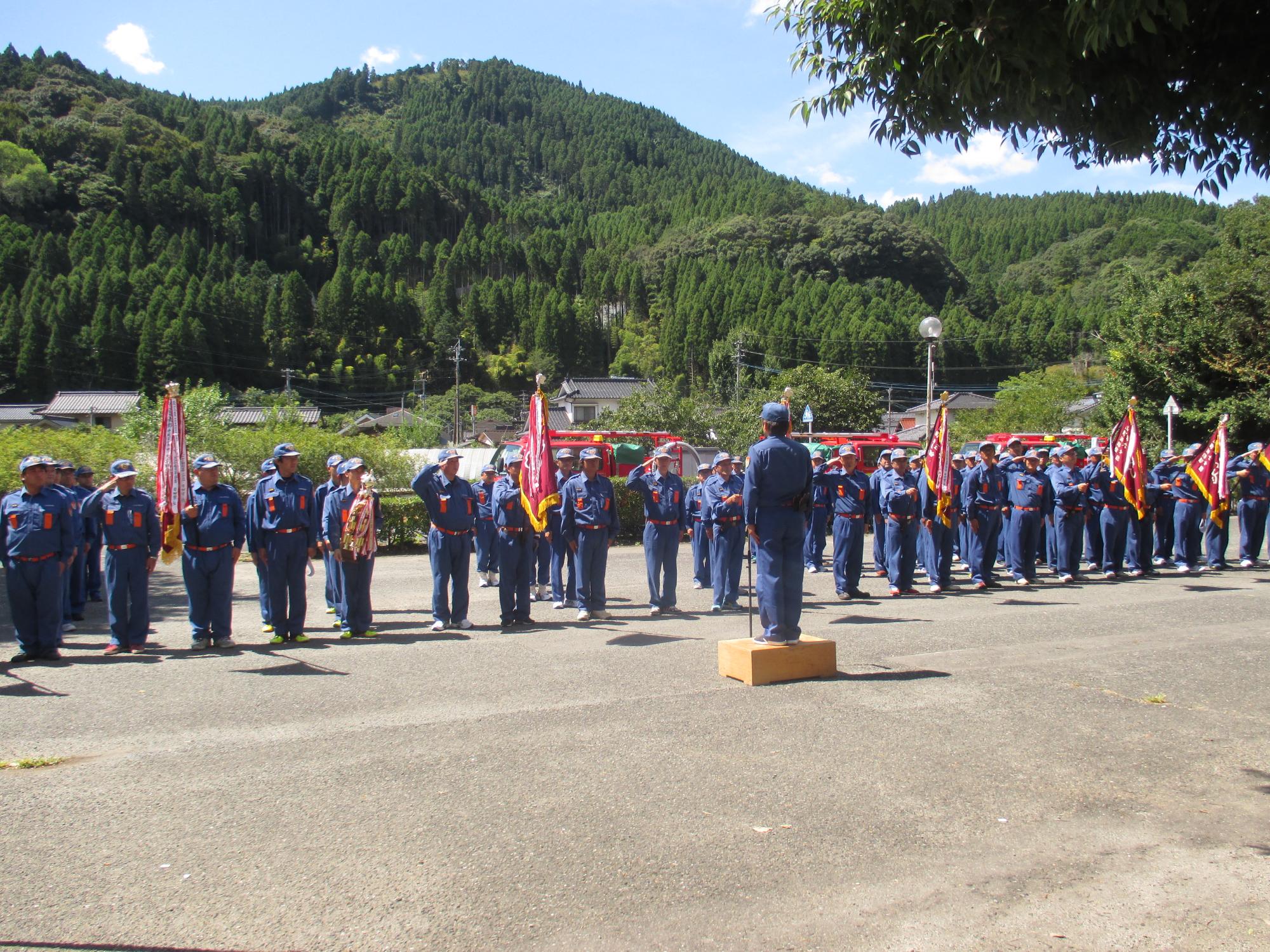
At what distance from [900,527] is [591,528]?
177 inches

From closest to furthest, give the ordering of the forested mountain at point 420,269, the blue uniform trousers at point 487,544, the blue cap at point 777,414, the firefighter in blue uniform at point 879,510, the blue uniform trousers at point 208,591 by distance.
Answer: the blue cap at point 777,414 → the blue uniform trousers at point 208,591 → the firefighter in blue uniform at point 879,510 → the blue uniform trousers at point 487,544 → the forested mountain at point 420,269

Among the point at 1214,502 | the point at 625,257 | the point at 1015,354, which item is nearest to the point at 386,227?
the point at 625,257

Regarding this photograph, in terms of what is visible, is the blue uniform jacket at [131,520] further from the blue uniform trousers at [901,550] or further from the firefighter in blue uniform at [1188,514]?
the firefighter in blue uniform at [1188,514]

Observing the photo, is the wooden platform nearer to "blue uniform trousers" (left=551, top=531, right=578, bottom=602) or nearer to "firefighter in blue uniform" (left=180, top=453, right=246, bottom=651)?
"blue uniform trousers" (left=551, top=531, right=578, bottom=602)

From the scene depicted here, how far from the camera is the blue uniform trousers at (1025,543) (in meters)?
14.0

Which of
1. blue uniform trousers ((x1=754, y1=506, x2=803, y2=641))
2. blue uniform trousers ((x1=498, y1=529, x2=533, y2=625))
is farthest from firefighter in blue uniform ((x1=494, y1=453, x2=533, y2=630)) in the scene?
blue uniform trousers ((x1=754, y1=506, x2=803, y2=641))

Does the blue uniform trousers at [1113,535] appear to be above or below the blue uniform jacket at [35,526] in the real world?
below

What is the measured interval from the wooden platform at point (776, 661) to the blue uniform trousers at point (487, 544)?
6532 millimetres

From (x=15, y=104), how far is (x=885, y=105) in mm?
152981

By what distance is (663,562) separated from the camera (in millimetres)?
11711

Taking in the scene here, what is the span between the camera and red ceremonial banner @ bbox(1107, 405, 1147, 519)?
47.4ft

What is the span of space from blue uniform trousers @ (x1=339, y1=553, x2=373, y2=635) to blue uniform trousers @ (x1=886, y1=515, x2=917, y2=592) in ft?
23.0

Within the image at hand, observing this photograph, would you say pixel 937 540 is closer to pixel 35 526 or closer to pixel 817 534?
pixel 817 534

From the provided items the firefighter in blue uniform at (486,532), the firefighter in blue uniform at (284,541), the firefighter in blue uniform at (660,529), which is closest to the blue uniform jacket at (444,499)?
the firefighter in blue uniform at (284,541)
